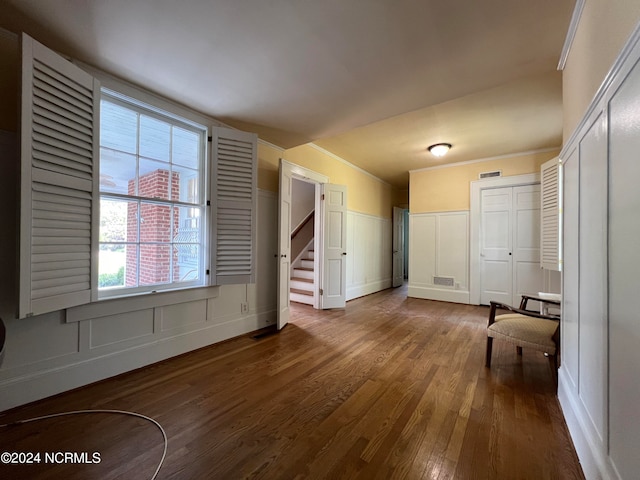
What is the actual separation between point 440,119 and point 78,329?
419 cm

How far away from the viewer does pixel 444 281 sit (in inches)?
205

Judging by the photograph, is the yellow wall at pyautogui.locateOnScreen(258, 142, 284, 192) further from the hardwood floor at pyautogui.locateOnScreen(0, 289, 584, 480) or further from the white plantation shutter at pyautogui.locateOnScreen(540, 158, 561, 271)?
the white plantation shutter at pyautogui.locateOnScreen(540, 158, 561, 271)

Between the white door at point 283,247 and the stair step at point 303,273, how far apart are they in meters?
1.66

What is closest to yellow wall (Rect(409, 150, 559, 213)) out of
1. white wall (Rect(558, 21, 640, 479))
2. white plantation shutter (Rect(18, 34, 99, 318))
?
white wall (Rect(558, 21, 640, 479))

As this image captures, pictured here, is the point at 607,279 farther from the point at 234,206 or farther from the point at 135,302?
the point at 135,302

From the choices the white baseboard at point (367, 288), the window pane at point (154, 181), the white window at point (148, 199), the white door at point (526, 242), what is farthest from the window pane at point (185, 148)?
the white door at point (526, 242)

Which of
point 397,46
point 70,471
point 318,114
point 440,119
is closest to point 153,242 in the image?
point 70,471

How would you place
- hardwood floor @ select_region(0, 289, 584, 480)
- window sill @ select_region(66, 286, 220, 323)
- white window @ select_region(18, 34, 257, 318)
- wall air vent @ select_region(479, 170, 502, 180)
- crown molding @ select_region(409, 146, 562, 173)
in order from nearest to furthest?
hardwood floor @ select_region(0, 289, 584, 480)
white window @ select_region(18, 34, 257, 318)
window sill @ select_region(66, 286, 220, 323)
crown molding @ select_region(409, 146, 562, 173)
wall air vent @ select_region(479, 170, 502, 180)

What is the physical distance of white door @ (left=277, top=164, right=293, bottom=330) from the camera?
340 cm

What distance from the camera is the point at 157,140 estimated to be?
2490 millimetres

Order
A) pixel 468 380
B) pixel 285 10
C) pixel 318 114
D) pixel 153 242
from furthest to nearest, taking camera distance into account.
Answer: pixel 318 114
pixel 153 242
pixel 468 380
pixel 285 10

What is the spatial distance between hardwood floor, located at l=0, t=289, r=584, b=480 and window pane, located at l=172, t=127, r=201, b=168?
1947 millimetres

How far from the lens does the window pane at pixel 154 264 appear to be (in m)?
2.40

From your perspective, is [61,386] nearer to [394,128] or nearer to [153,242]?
[153,242]
